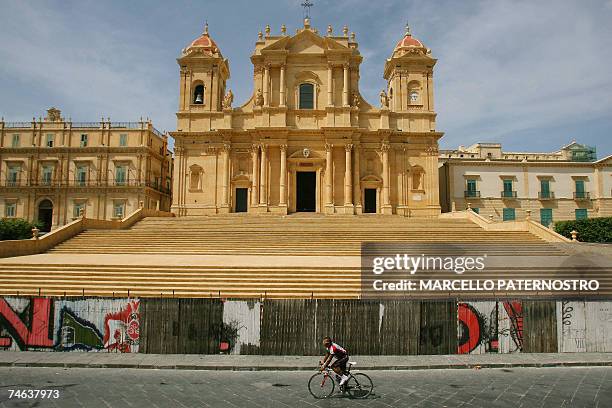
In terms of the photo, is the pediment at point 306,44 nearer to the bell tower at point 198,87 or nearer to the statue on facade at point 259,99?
the statue on facade at point 259,99

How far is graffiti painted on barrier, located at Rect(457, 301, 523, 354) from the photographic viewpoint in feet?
43.1

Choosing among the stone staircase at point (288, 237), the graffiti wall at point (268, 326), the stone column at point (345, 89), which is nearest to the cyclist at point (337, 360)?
the graffiti wall at point (268, 326)

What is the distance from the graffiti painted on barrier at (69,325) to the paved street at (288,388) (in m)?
1.44

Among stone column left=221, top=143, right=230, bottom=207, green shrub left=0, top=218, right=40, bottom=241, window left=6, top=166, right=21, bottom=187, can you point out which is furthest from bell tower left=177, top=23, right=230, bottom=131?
window left=6, top=166, right=21, bottom=187

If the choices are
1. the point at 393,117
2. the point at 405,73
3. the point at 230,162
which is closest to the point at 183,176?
the point at 230,162

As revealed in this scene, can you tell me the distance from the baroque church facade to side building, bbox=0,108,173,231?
26.6ft

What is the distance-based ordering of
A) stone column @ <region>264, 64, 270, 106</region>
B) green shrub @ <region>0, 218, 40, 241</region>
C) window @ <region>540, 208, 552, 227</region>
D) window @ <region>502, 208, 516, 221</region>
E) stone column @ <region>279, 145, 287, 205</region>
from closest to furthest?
1. green shrub @ <region>0, 218, 40, 241</region>
2. stone column @ <region>279, 145, 287, 205</region>
3. stone column @ <region>264, 64, 270, 106</region>
4. window @ <region>540, 208, 552, 227</region>
5. window @ <region>502, 208, 516, 221</region>

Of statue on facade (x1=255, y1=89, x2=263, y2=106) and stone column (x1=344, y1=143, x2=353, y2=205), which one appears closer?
stone column (x1=344, y1=143, x2=353, y2=205)

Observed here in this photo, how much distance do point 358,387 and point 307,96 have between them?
32.9 meters

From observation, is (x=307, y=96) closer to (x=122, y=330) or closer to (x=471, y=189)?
(x=471, y=189)

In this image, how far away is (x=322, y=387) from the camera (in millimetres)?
9875

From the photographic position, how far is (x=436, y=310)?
43.2ft

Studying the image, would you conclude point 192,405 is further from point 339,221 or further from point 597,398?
point 339,221

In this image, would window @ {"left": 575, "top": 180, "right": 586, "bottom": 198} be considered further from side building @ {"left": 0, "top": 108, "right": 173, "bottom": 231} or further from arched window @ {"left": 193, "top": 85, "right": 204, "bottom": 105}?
side building @ {"left": 0, "top": 108, "right": 173, "bottom": 231}
